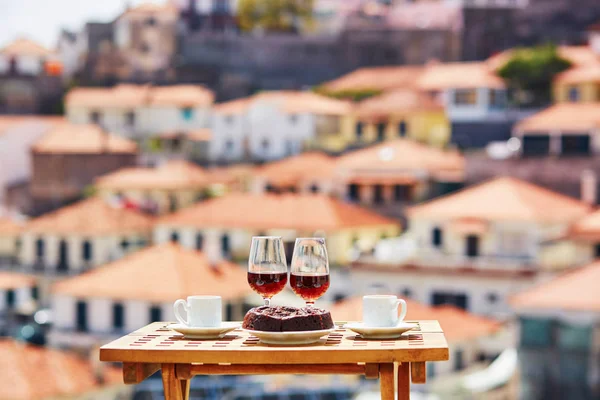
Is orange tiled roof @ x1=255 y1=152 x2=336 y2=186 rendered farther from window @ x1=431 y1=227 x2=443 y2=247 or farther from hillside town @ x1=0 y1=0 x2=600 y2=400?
window @ x1=431 y1=227 x2=443 y2=247

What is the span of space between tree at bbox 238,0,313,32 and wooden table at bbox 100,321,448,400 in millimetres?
59050

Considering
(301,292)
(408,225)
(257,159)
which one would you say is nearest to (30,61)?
(257,159)

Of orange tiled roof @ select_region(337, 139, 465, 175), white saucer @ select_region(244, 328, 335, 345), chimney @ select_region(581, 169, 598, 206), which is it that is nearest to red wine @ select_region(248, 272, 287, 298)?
white saucer @ select_region(244, 328, 335, 345)

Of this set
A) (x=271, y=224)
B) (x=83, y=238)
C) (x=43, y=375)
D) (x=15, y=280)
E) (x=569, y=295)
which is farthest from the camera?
(x=83, y=238)

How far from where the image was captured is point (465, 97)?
157ft

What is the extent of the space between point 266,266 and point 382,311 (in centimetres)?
47

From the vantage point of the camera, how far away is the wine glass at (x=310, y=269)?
4914 mm

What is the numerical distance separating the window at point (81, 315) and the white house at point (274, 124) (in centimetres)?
1787

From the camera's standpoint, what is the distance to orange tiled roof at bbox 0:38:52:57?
6688cm

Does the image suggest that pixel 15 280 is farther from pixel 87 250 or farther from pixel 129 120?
pixel 129 120

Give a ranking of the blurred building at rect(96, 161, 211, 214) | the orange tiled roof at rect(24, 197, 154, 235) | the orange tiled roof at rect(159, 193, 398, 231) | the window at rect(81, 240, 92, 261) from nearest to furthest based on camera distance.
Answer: the orange tiled roof at rect(159, 193, 398, 231) < the orange tiled roof at rect(24, 197, 154, 235) < the window at rect(81, 240, 92, 261) < the blurred building at rect(96, 161, 211, 214)

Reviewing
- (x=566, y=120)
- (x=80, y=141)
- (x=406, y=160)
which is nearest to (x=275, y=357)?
(x=566, y=120)

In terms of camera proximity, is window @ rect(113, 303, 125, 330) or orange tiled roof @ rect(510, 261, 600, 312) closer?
orange tiled roof @ rect(510, 261, 600, 312)

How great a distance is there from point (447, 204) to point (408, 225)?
15.9ft
